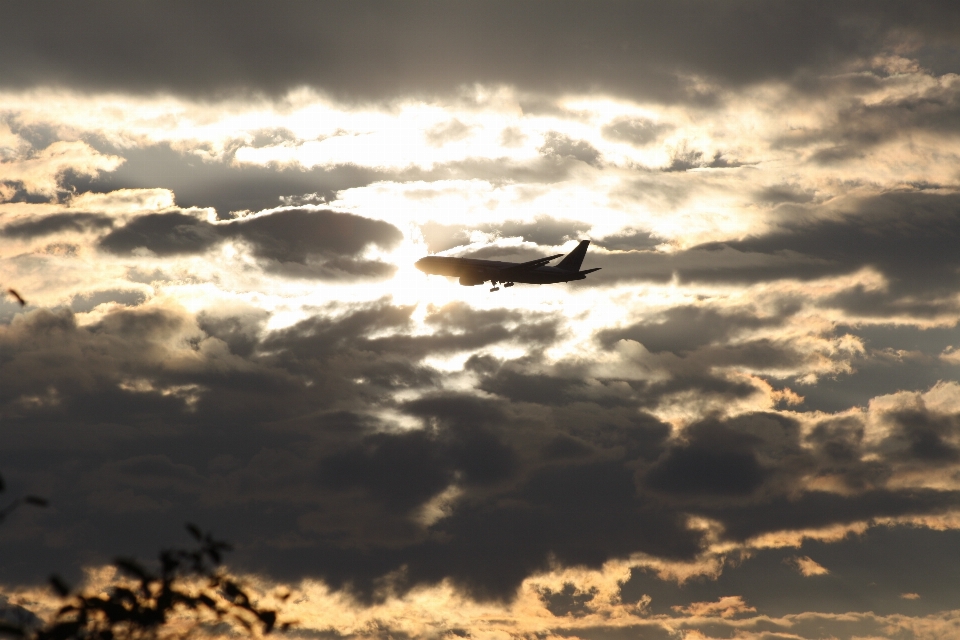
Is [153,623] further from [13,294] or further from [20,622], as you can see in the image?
[13,294]

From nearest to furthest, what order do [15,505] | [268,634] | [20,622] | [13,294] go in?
[15,505] → [13,294] → [20,622] → [268,634]

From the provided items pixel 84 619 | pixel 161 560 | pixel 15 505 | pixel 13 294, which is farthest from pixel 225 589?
pixel 13 294

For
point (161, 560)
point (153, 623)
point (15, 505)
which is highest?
point (15, 505)

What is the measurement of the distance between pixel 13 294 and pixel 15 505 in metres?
5.42

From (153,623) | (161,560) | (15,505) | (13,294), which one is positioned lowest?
(153,623)

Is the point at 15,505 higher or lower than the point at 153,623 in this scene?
higher

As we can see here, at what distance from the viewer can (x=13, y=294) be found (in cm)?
2334

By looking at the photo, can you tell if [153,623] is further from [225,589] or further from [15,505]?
[15,505]

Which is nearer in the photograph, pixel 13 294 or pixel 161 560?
pixel 13 294

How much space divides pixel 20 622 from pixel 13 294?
10.1 m

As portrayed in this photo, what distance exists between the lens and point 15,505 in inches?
859

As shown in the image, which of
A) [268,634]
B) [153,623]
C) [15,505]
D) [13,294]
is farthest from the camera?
[153,623]

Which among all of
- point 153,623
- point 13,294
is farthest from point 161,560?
point 13,294

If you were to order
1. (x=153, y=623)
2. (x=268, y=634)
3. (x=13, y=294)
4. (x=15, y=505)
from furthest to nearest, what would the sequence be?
(x=153, y=623), (x=268, y=634), (x=13, y=294), (x=15, y=505)
